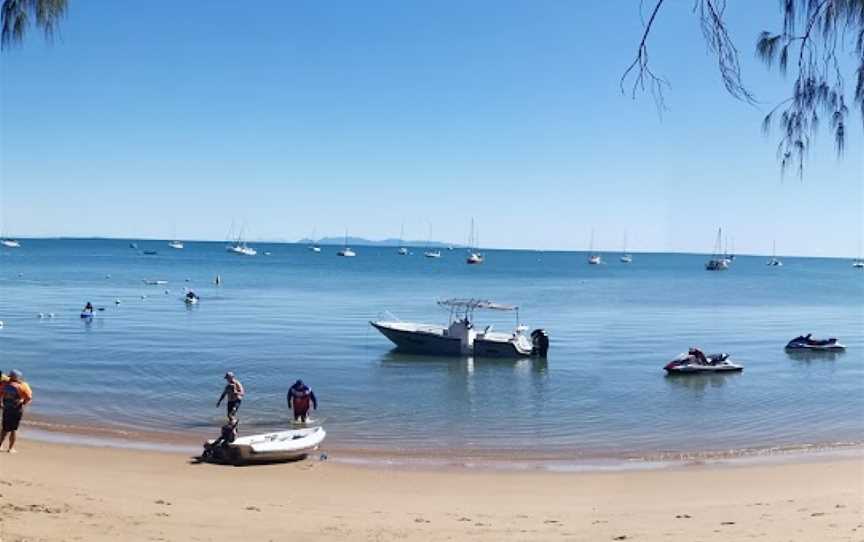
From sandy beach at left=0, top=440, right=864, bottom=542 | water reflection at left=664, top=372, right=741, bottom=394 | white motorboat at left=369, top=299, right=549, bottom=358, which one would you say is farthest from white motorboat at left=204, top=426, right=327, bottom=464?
white motorboat at left=369, top=299, right=549, bottom=358

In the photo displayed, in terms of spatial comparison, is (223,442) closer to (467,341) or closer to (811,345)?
(467,341)

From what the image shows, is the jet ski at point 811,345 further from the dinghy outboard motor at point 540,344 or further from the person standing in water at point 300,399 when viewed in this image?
the person standing in water at point 300,399

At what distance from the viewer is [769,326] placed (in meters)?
60.9

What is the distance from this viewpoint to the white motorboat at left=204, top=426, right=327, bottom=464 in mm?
18062

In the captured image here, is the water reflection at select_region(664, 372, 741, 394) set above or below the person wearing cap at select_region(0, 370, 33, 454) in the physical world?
below

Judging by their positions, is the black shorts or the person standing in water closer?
the black shorts

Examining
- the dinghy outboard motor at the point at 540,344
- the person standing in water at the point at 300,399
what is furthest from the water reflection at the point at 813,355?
the person standing in water at the point at 300,399

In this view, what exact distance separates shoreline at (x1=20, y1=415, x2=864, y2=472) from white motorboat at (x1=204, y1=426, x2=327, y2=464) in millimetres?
957

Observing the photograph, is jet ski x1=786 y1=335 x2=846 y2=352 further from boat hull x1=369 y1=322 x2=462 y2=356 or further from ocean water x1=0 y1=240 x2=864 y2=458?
boat hull x1=369 y1=322 x2=462 y2=356

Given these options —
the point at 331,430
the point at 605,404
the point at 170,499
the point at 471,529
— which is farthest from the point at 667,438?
the point at 170,499

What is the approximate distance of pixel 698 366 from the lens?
1407 inches

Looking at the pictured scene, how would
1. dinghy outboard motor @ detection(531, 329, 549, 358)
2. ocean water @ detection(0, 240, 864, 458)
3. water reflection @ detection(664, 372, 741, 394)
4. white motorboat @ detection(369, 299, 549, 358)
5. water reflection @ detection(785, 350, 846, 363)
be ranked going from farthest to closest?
1. water reflection @ detection(785, 350, 846, 363)
2. white motorboat @ detection(369, 299, 549, 358)
3. dinghy outboard motor @ detection(531, 329, 549, 358)
4. water reflection @ detection(664, 372, 741, 394)
5. ocean water @ detection(0, 240, 864, 458)

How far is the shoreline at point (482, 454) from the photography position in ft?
64.3

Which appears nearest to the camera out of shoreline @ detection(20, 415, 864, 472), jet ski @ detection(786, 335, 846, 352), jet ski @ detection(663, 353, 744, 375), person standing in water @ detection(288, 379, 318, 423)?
shoreline @ detection(20, 415, 864, 472)
